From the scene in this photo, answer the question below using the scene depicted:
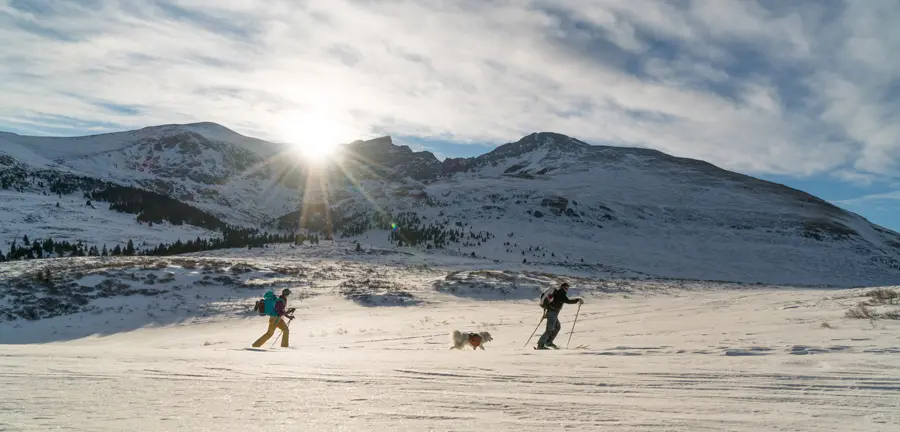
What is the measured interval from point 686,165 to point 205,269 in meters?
184

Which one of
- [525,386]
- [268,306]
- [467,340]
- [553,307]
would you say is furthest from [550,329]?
[268,306]

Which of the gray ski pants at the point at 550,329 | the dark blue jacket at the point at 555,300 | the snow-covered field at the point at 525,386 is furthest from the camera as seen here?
the dark blue jacket at the point at 555,300

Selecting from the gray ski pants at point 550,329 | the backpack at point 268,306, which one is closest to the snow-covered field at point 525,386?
the gray ski pants at point 550,329

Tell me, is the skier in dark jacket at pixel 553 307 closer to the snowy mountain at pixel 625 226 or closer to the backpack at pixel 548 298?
the backpack at pixel 548 298

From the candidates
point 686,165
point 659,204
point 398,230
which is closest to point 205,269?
point 398,230

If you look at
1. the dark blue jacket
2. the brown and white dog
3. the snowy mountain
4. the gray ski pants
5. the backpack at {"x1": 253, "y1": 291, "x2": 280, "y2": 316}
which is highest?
the snowy mountain

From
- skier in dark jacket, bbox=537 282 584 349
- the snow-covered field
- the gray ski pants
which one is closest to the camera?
the snow-covered field

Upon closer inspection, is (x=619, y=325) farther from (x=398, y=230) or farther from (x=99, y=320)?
(x=398, y=230)

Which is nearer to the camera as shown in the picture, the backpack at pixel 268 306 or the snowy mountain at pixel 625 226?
the backpack at pixel 268 306

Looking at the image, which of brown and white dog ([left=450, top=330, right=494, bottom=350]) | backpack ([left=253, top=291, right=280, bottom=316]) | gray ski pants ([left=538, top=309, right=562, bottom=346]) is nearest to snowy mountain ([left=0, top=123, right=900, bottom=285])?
backpack ([left=253, top=291, right=280, bottom=316])

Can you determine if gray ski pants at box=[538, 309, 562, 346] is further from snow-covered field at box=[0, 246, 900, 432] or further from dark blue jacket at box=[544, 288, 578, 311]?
snow-covered field at box=[0, 246, 900, 432]

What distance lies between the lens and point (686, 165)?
578 feet

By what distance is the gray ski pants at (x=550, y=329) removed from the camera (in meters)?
10.3

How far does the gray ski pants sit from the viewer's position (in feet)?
33.8
